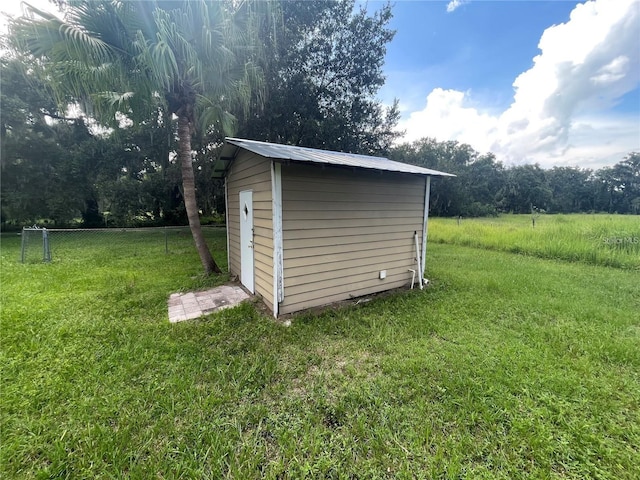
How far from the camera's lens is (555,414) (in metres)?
1.97

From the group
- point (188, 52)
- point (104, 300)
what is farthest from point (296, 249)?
point (188, 52)

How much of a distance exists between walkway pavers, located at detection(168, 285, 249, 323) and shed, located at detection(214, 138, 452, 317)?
0.95ft

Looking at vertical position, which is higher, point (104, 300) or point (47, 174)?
point (47, 174)

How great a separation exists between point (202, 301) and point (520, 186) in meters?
45.7

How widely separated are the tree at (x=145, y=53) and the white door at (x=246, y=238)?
65.9 inches

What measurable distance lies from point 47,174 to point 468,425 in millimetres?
16891

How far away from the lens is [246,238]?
4.58 m

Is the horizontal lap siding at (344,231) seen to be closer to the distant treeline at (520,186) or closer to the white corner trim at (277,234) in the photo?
the white corner trim at (277,234)

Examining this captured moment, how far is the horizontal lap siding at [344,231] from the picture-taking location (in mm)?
3650

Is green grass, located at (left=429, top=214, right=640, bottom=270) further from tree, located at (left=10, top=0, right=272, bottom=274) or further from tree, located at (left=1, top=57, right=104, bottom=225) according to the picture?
tree, located at (left=1, top=57, right=104, bottom=225)

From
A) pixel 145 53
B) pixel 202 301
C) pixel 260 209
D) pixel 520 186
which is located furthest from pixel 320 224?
pixel 520 186

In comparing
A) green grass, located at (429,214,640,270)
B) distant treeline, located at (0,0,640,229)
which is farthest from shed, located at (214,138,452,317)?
green grass, located at (429,214,640,270)

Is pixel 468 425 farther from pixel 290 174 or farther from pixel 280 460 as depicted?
pixel 290 174

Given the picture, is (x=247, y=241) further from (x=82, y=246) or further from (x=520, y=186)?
(x=520, y=186)
